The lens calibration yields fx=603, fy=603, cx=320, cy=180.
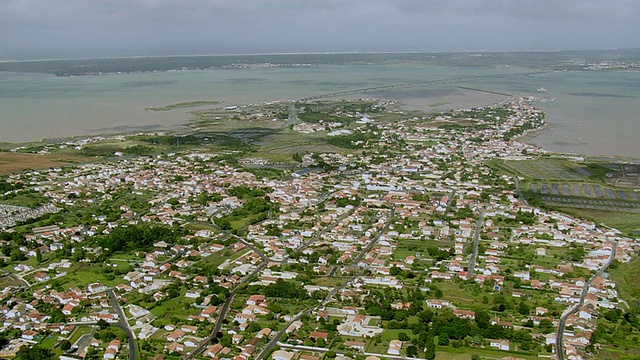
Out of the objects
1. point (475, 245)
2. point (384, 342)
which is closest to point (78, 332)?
point (384, 342)

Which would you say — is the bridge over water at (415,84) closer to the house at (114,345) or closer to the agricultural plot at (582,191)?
the agricultural plot at (582,191)

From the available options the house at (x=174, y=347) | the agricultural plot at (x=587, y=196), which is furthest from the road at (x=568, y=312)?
the house at (x=174, y=347)

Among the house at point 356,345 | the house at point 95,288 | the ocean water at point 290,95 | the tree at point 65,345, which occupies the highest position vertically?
→ the ocean water at point 290,95

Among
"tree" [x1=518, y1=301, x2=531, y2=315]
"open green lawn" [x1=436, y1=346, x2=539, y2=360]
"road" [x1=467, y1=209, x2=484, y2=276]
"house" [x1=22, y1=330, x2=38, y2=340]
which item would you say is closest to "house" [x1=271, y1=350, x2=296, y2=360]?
"open green lawn" [x1=436, y1=346, x2=539, y2=360]

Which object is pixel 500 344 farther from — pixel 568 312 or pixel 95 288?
pixel 95 288

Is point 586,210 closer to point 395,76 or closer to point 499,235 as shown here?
point 499,235

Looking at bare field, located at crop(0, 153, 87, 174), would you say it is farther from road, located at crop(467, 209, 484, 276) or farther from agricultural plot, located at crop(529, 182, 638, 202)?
agricultural plot, located at crop(529, 182, 638, 202)
